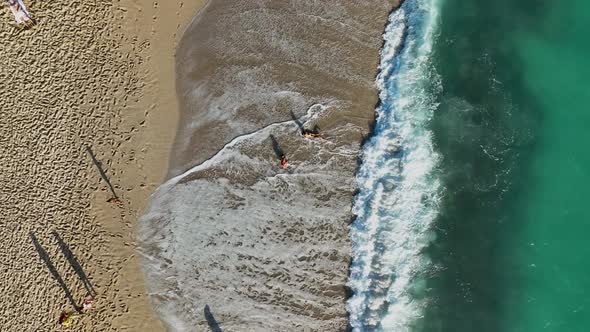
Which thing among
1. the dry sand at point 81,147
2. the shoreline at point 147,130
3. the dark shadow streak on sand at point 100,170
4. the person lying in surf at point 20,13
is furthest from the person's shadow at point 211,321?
the person lying in surf at point 20,13

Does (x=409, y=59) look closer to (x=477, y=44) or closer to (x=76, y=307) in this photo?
(x=477, y=44)

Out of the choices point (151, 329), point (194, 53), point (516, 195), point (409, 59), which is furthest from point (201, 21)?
point (516, 195)

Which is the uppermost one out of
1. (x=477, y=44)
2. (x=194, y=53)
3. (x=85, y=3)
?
(x=85, y=3)

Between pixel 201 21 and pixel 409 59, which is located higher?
pixel 201 21

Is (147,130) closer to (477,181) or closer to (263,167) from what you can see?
(263,167)

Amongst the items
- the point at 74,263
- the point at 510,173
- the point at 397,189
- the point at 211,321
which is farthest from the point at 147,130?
the point at 510,173

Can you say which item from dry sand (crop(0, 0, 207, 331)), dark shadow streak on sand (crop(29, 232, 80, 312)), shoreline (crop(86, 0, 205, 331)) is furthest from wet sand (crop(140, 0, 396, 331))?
dark shadow streak on sand (crop(29, 232, 80, 312))

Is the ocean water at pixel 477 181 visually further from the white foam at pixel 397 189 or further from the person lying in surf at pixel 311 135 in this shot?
the person lying in surf at pixel 311 135
